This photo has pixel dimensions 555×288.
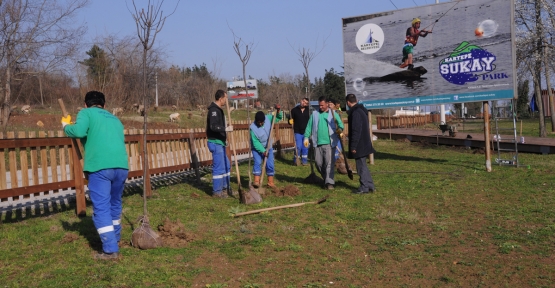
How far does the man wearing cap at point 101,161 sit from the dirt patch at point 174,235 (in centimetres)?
80

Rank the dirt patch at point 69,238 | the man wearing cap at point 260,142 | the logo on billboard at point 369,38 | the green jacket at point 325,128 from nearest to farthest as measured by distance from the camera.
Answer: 1. the dirt patch at point 69,238
2. the man wearing cap at point 260,142
3. the green jacket at point 325,128
4. the logo on billboard at point 369,38

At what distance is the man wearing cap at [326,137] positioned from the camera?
10852 mm

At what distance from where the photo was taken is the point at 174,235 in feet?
21.8

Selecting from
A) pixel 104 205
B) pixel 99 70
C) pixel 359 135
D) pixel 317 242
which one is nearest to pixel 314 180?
pixel 359 135

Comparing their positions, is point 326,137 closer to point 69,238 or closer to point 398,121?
point 69,238

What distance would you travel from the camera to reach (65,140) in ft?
27.4

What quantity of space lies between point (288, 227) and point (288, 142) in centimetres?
1256

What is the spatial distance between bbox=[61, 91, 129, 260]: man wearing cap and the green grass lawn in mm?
328

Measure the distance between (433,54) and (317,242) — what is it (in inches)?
399

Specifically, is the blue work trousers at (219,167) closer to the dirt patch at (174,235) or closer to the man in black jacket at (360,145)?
the man in black jacket at (360,145)

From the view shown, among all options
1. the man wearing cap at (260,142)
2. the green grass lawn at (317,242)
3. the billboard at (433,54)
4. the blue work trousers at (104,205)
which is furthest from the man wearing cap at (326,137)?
the blue work trousers at (104,205)

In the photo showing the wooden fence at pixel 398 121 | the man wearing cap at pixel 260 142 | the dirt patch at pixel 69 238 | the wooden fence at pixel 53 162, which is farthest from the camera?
the wooden fence at pixel 398 121

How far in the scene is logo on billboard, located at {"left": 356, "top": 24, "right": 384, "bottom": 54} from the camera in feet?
52.5

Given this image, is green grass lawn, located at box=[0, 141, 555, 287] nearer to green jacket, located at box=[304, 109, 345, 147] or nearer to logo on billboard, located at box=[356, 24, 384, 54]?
green jacket, located at box=[304, 109, 345, 147]
